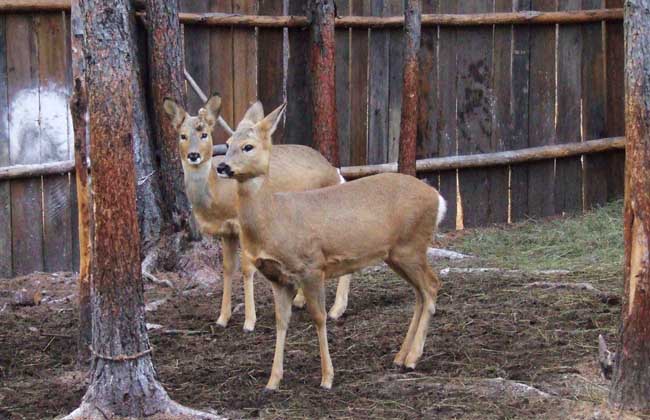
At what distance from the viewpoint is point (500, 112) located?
12.2 metres

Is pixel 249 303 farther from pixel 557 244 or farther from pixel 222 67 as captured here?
pixel 557 244

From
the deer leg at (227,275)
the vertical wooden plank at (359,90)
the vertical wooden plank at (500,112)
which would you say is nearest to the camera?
the deer leg at (227,275)

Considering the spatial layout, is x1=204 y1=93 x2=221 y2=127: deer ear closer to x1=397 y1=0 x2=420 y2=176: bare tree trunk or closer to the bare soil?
the bare soil

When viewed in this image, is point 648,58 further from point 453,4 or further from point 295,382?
point 453,4

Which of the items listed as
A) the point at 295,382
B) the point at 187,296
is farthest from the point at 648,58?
the point at 187,296

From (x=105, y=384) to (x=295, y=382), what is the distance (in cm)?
133

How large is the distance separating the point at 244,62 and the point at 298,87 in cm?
61

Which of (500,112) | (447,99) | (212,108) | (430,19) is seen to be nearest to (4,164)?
(212,108)

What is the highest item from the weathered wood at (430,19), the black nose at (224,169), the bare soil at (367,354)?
the weathered wood at (430,19)

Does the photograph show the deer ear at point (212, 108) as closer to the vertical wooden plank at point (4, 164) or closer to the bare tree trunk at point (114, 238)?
the vertical wooden plank at point (4, 164)

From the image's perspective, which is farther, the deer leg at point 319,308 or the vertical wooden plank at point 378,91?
the vertical wooden plank at point 378,91

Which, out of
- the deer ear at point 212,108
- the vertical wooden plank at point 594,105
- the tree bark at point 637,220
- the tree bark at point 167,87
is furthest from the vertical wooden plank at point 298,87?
the tree bark at point 637,220

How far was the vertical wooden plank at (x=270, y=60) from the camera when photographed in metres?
10.6

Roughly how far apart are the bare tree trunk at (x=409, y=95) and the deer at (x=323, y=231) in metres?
3.60
